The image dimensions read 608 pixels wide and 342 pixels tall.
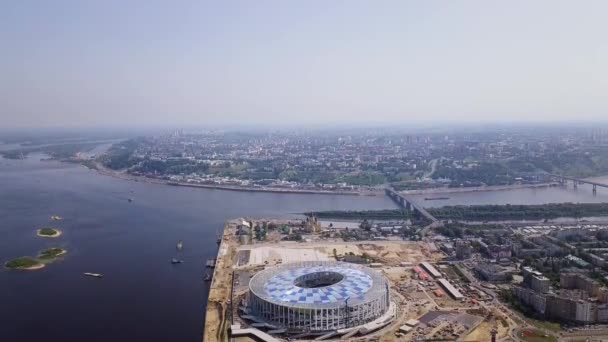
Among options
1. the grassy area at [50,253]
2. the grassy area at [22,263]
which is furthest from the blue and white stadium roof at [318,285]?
the grassy area at [50,253]

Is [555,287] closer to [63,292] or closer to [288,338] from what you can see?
[288,338]

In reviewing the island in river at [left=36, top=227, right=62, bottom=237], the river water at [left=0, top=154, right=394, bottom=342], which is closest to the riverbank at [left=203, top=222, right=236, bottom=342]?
the river water at [left=0, top=154, right=394, bottom=342]

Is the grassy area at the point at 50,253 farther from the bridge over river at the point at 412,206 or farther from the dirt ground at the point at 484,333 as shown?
the dirt ground at the point at 484,333

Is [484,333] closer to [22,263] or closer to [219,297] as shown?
[219,297]

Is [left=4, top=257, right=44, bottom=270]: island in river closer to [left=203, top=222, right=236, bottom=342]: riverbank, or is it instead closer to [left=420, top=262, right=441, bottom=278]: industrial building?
[left=203, top=222, right=236, bottom=342]: riverbank

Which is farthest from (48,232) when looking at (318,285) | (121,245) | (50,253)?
(318,285)

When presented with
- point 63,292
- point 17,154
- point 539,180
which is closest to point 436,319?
point 63,292
